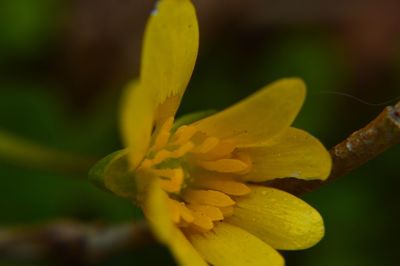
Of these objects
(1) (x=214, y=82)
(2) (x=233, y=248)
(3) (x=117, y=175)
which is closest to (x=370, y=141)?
(2) (x=233, y=248)

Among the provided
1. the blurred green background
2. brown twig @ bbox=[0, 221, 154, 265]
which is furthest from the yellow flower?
the blurred green background

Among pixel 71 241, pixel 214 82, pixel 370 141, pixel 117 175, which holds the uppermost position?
pixel 214 82

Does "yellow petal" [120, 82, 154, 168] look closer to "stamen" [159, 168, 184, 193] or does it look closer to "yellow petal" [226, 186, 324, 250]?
"stamen" [159, 168, 184, 193]

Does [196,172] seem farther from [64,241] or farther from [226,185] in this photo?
[64,241]

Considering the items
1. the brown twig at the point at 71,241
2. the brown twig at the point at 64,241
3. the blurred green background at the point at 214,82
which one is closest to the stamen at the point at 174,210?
the brown twig at the point at 71,241

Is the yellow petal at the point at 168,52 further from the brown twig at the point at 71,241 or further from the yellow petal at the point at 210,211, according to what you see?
the brown twig at the point at 71,241

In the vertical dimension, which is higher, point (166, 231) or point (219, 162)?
point (219, 162)
